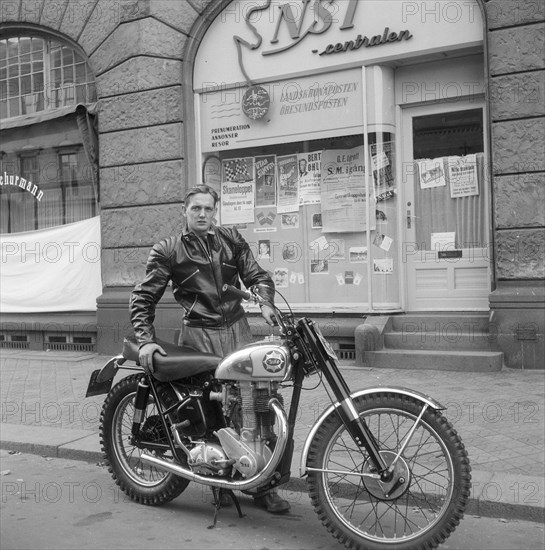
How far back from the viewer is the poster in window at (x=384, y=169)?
9.53 meters

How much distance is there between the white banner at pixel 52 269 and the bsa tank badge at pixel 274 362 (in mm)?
7603

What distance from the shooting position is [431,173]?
946 centimetres

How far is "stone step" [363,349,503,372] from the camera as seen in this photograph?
8172 mm

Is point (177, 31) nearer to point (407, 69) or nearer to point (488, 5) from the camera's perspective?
point (407, 69)

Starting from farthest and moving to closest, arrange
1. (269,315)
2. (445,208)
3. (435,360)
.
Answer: (445,208), (435,360), (269,315)

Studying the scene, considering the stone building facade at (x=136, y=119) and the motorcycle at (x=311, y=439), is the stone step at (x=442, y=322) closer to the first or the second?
the stone building facade at (x=136, y=119)

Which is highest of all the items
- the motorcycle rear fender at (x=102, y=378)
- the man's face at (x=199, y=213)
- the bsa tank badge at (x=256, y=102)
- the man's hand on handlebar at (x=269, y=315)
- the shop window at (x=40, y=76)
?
the shop window at (x=40, y=76)

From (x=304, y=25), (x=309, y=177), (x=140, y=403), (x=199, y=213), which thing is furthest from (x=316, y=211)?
(x=140, y=403)

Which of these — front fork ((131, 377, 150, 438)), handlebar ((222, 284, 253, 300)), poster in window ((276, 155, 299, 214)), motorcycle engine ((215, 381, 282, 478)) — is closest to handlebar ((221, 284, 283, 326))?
handlebar ((222, 284, 253, 300))

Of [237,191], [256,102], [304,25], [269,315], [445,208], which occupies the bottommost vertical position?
[269,315]

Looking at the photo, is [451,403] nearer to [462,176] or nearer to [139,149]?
[462,176]

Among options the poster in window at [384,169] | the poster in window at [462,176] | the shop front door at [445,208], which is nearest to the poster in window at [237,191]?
the poster in window at [384,169]

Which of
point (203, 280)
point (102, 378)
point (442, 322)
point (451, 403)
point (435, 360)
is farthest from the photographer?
point (442, 322)

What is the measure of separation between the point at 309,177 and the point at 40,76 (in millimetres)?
5011
